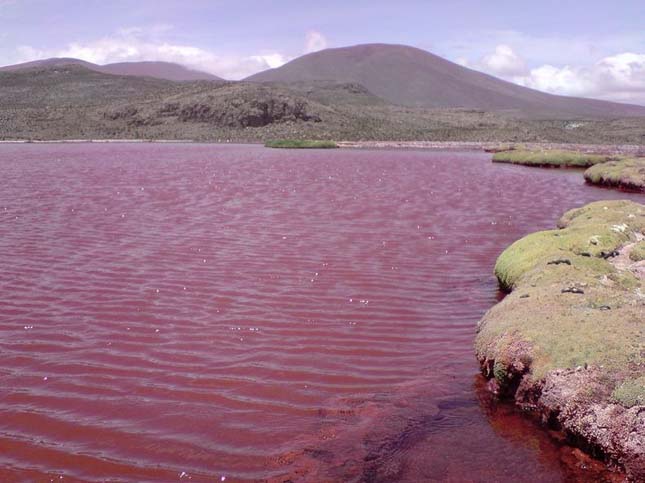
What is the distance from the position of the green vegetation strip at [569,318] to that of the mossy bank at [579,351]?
0.03ft

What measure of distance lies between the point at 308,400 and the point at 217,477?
1.53 metres

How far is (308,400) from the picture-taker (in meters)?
6.39

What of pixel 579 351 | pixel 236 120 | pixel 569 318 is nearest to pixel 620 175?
pixel 569 318

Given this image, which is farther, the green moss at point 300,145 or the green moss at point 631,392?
the green moss at point 300,145

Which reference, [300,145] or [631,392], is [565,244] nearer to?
[631,392]

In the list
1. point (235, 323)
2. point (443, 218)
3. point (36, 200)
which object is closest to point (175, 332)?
point (235, 323)

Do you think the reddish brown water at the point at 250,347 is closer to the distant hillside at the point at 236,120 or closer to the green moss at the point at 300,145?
the green moss at the point at 300,145

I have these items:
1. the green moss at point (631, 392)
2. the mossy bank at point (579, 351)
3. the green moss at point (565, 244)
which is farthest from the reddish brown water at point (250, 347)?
the green moss at point (631, 392)

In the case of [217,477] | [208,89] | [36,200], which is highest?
[208,89]

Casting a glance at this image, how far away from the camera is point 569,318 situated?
6.79 m

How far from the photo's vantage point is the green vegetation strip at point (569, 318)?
5.87m

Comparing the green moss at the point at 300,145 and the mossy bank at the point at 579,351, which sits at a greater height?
the green moss at the point at 300,145

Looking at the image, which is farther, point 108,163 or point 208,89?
point 208,89

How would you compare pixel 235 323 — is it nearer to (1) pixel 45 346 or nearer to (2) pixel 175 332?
(2) pixel 175 332
